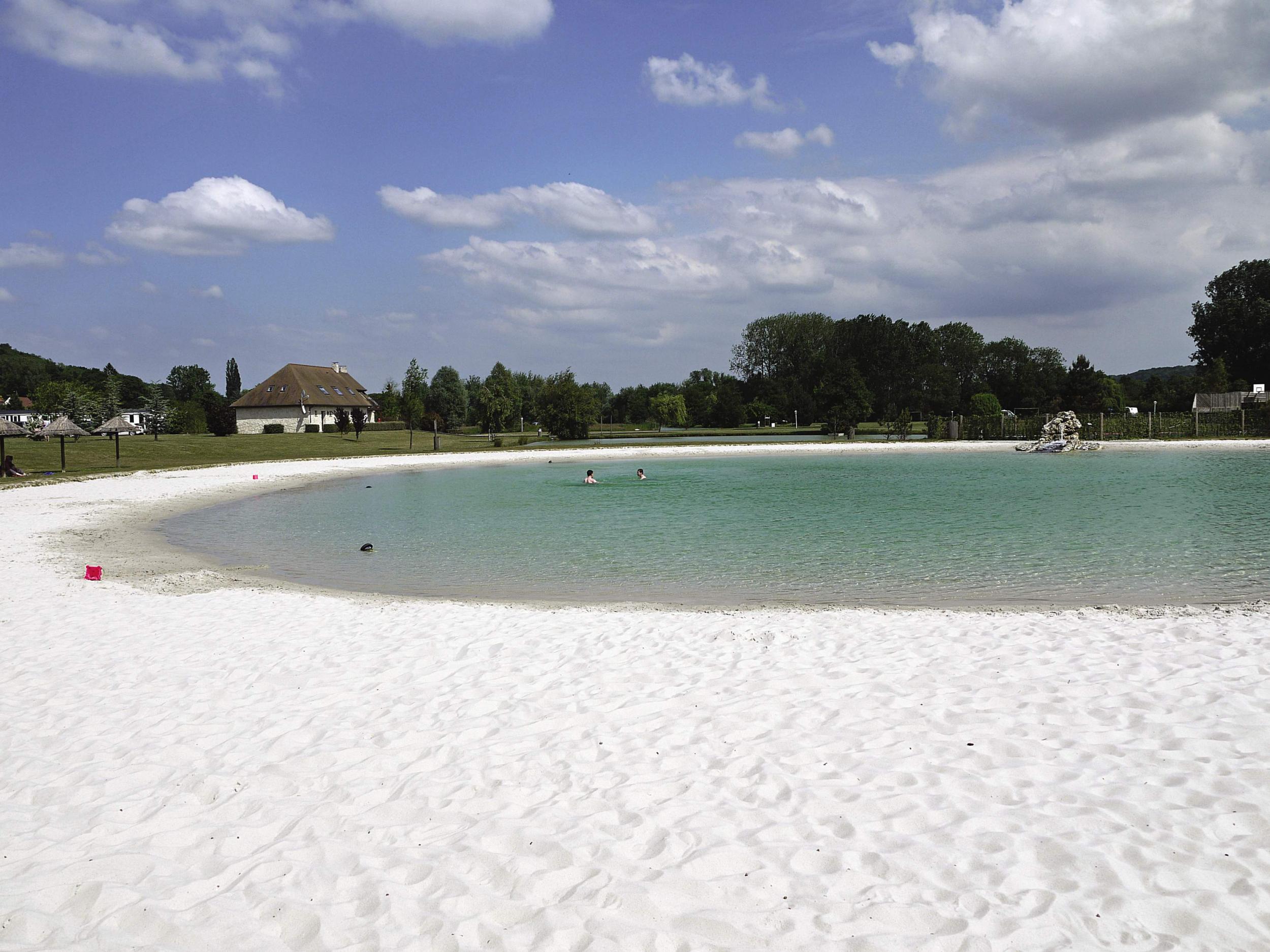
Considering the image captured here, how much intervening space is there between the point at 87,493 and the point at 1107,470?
132ft

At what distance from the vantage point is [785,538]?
17125 mm

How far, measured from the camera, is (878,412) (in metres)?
79.5

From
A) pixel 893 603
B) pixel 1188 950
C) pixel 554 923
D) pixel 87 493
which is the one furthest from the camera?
pixel 87 493

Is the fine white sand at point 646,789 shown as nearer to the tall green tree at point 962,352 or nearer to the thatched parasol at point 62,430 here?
the thatched parasol at point 62,430

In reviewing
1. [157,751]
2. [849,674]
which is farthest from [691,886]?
[157,751]

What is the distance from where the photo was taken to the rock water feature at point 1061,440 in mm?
49969

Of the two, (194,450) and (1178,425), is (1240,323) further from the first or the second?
(194,450)

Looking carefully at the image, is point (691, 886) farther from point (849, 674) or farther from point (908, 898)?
point (849, 674)

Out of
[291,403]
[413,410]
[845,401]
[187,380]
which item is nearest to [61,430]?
[291,403]

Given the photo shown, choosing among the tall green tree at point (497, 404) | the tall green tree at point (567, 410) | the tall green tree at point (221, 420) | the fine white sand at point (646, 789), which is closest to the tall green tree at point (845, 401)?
the tall green tree at point (567, 410)

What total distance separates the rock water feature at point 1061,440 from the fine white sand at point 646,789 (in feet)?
152

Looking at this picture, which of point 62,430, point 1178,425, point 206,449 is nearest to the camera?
point 62,430

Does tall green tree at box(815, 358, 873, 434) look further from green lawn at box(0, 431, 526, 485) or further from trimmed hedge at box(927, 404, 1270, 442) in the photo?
green lawn at box(0, 431, 526, 485)

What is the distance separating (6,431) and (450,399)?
71.5 meters
